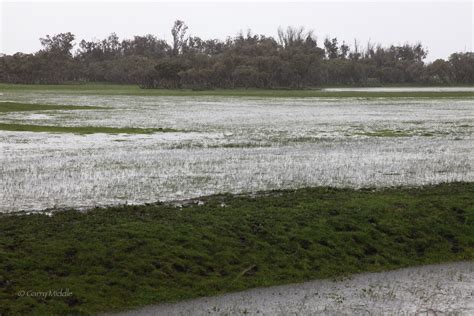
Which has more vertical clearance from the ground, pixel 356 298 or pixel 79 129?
pixel 79 129

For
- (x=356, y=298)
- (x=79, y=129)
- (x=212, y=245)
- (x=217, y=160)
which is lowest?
(x=356, y=298)

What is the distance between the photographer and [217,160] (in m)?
26.5

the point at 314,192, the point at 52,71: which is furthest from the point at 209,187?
the point at 52,71

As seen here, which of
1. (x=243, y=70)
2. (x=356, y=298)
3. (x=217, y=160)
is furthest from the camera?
(x=243, y=70)

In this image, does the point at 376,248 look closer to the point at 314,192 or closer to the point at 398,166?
the point at 314,192

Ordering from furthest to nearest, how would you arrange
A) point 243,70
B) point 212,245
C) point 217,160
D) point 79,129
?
point 243,70, point 79,129, point 217,160, point 212,245

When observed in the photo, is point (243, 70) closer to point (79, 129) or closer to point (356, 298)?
point (79, 129)

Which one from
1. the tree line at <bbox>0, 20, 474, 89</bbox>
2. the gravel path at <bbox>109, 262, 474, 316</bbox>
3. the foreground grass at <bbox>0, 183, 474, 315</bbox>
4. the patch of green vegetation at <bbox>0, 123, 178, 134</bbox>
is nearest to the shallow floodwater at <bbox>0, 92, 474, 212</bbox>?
the patch of green vegetation at <bbox>0, 123, 178, 134</bbox>

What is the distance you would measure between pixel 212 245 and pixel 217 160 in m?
13.5

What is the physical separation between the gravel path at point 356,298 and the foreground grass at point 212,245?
0.36 meters

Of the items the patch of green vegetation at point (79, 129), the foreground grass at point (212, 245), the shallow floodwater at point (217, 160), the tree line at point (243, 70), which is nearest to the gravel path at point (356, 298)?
the foreground grass at point (212, 245)

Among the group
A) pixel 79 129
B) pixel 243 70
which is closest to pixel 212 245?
pixel 79 129

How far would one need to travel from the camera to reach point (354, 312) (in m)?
10.7

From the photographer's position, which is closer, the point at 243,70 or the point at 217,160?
the point at 217,160
